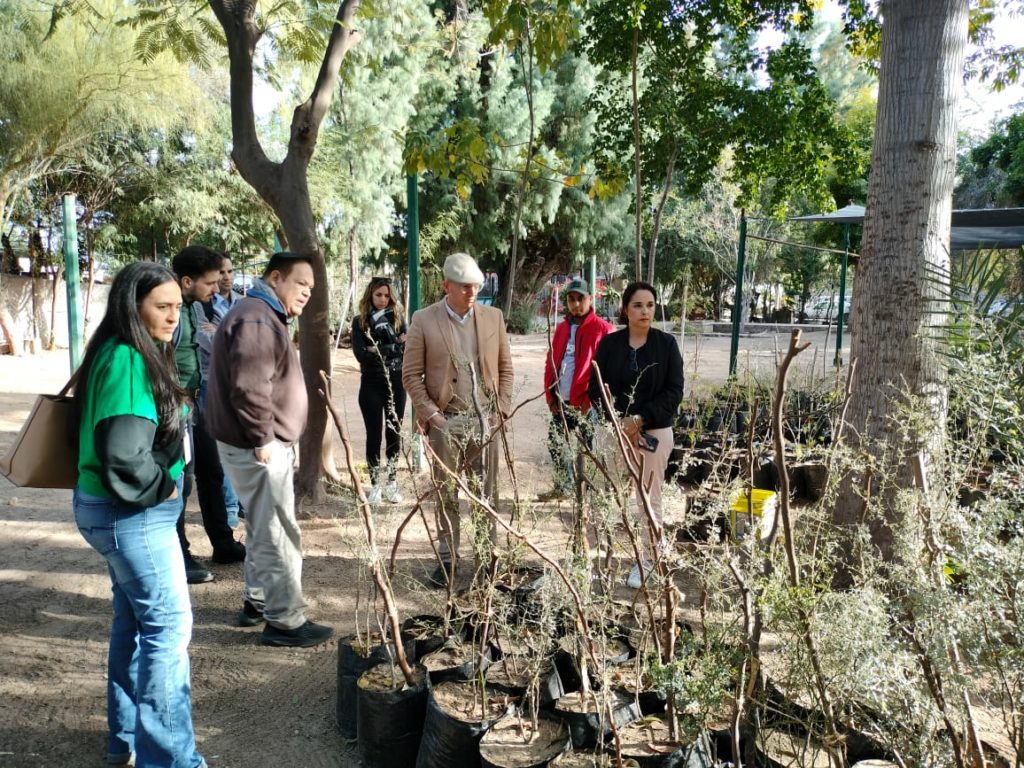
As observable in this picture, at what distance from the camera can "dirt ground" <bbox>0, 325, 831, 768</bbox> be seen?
243cm

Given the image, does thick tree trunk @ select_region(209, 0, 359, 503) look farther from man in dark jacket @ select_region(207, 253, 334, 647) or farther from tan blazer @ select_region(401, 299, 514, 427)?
man in dark jacket @ select_region(207, 253, 334, 647)

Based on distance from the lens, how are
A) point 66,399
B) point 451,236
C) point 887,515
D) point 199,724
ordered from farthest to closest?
→ point 451,236 < point 887,515 < point 199,724 < point 66,399

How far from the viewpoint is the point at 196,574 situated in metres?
3.70

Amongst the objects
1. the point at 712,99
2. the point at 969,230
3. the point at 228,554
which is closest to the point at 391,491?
the point at 228,554

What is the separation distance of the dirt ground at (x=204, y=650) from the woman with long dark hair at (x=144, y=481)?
1.40 feet

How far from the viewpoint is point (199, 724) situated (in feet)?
8.40

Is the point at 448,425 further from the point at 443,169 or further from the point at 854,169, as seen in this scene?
the point at 854,169

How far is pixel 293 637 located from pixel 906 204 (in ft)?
10.2

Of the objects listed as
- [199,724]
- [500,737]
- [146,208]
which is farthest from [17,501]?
[146,208]

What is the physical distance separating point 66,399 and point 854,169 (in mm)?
6206

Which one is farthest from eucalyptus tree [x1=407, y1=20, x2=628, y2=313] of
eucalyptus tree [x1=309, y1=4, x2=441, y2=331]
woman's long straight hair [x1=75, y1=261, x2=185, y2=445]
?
woman's long straight hair [x1=75, y1=261, x2=185, y2=445]

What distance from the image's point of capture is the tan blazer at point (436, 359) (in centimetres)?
353

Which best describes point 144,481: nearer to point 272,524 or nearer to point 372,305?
point 272,524

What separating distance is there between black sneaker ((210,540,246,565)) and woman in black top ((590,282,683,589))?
83.1 inches
